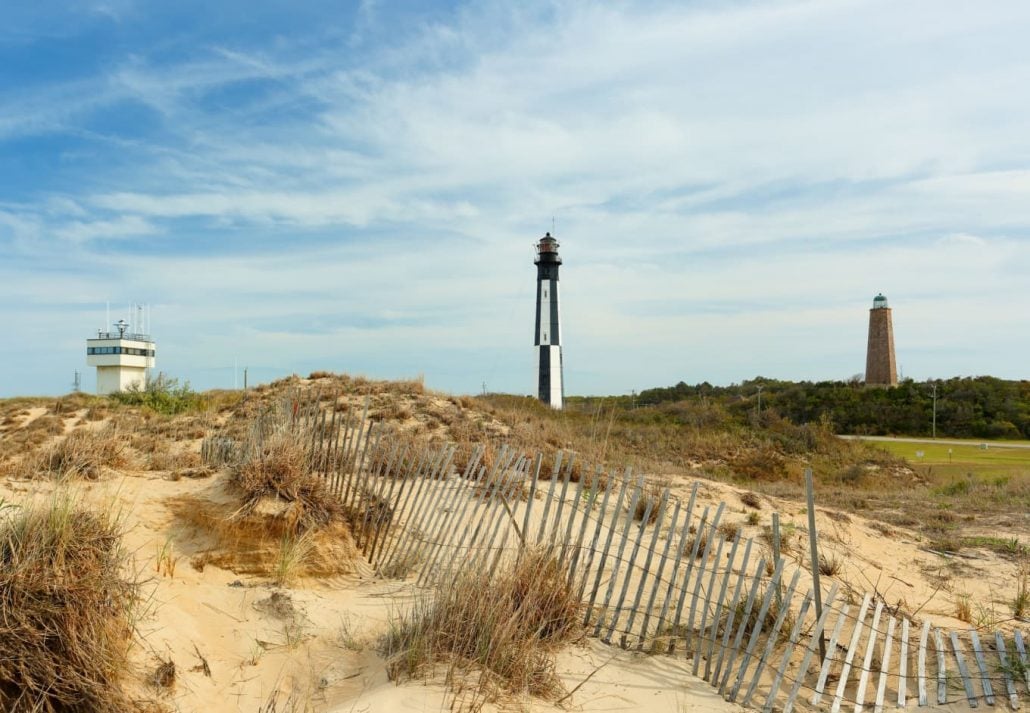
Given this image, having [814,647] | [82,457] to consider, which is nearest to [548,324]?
[82,457]

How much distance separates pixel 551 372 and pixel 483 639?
2956cm

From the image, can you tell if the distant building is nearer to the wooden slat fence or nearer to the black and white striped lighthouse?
the black and white striped lighthouse

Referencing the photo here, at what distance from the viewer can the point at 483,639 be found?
14.8 ft

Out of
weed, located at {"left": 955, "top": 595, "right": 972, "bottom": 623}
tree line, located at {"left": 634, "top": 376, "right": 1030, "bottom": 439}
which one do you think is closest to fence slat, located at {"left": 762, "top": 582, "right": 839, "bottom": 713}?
weed, located at {"left": 955, "top": 595, "right": 972, "bottom": 623}

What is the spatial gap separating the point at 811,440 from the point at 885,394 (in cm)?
1871

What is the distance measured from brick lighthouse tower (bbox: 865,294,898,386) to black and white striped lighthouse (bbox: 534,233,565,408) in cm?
2358

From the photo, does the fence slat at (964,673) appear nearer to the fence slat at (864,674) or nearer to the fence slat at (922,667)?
the fence slat at (922,667)

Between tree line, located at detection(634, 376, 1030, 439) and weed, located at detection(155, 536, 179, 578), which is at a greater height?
tree line, located at detection(634, 376, 1030, 439)

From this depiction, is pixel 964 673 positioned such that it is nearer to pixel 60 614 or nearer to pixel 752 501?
pixel 752 501

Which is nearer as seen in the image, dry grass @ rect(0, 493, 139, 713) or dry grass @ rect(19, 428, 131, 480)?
dry grass @ rect(0, 493, 139, 713)

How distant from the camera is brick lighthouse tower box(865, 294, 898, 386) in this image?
4553cm

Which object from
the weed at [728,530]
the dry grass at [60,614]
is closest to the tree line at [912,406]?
the weed at [728,530]

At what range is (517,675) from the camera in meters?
4.47

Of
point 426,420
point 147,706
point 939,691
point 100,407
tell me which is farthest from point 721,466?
point 100,407
